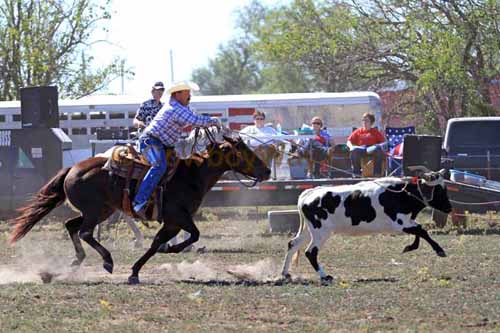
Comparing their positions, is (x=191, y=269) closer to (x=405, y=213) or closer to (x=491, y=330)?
(x=405, y=213)

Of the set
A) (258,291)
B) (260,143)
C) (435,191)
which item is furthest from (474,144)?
(258,291)

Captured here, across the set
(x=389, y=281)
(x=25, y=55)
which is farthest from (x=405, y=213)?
(x=25, y=55)

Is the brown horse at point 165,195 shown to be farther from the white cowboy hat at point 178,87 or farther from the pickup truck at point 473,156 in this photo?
the pickup truck at point 473,156

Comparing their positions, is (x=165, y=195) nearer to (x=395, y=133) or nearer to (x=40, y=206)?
(x=40, y=206)

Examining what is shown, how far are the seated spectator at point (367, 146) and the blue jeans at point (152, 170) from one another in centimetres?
779

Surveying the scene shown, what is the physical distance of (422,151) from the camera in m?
18.4

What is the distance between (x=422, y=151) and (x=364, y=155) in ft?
7.01

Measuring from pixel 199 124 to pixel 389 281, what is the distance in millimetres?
2804

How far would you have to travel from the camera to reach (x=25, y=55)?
119ft

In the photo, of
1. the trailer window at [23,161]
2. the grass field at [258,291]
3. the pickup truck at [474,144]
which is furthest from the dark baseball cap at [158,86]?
the trailer window at [23,161]

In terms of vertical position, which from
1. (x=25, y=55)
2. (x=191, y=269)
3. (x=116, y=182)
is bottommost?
(x=191, y=269)

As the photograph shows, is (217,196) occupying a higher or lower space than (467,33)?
lower

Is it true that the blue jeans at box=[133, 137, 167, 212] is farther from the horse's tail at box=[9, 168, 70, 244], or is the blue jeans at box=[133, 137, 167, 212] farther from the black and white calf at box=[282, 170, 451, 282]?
the black and white calf at box=[282, 170, 451, 282]

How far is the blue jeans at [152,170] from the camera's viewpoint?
1302 cm
